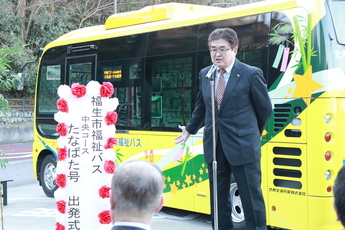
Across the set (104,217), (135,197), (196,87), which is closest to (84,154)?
(104,217)

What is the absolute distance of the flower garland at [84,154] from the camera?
5504 mm

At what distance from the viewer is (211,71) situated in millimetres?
5051

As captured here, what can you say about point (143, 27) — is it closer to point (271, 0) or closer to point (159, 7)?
point (159, 7)

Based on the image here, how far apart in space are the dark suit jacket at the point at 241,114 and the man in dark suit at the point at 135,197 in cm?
267

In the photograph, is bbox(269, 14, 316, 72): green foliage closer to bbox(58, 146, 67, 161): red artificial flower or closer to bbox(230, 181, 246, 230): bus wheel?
bbox(230, 181, 246, 230): bus wheel

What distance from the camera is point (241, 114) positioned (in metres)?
5.08

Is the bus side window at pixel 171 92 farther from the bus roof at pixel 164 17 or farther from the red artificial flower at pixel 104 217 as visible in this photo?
A: the red artificial flower at pixel 104 217

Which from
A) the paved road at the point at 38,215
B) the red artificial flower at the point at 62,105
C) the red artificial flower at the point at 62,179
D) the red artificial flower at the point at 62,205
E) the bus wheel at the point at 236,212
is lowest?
the paved road at the point at 38,215

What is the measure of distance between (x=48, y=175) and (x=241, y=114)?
6.56m

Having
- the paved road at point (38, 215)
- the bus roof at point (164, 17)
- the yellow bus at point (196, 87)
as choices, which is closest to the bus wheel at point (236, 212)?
the yellow bus at point (196, 87)

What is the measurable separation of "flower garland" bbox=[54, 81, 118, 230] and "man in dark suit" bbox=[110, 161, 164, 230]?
Result: 122 inches

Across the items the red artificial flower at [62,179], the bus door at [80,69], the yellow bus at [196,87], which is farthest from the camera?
the bus door at [80,69]

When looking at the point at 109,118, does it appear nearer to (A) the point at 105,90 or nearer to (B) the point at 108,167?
(A) the point at 105,90

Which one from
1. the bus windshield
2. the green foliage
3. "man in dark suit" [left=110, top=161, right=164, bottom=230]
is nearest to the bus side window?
the green foliage
